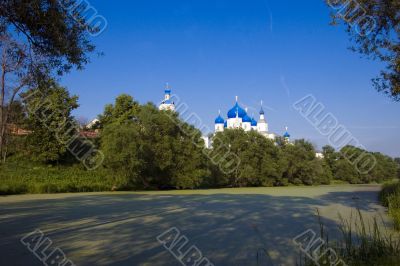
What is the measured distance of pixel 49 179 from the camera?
18203mm

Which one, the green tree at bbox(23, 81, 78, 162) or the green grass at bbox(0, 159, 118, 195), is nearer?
the green grass at bbox(0, 159, 118, 195)

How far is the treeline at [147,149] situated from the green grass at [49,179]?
0.52 ft

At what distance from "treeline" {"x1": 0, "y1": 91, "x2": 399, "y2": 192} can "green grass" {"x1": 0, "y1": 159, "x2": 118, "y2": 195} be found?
0.16m

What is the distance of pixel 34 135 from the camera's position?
2153 cm

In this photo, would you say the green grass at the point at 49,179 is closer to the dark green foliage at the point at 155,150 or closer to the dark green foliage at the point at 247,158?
the dark green foliage at the point at 155,150

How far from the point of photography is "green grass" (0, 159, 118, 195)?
1581 cm

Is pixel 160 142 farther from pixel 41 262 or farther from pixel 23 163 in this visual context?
pixel 41 262

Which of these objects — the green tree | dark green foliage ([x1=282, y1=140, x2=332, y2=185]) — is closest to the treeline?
the green tree

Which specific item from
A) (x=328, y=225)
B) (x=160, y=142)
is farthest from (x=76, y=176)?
(x=328, y=225)

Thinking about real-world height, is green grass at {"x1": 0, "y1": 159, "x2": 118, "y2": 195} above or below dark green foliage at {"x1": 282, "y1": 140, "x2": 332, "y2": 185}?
below

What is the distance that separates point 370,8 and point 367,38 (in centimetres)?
74

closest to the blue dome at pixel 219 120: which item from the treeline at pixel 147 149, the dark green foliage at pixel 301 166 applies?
the dark green foliage at pixel 301 166

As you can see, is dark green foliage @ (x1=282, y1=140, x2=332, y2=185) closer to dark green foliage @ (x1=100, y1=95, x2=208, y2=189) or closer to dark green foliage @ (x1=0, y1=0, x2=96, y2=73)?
dark green foliage @ (x1=100, y1=95, x2=208, y2=189)

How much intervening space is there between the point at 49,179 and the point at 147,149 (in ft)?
17.5
